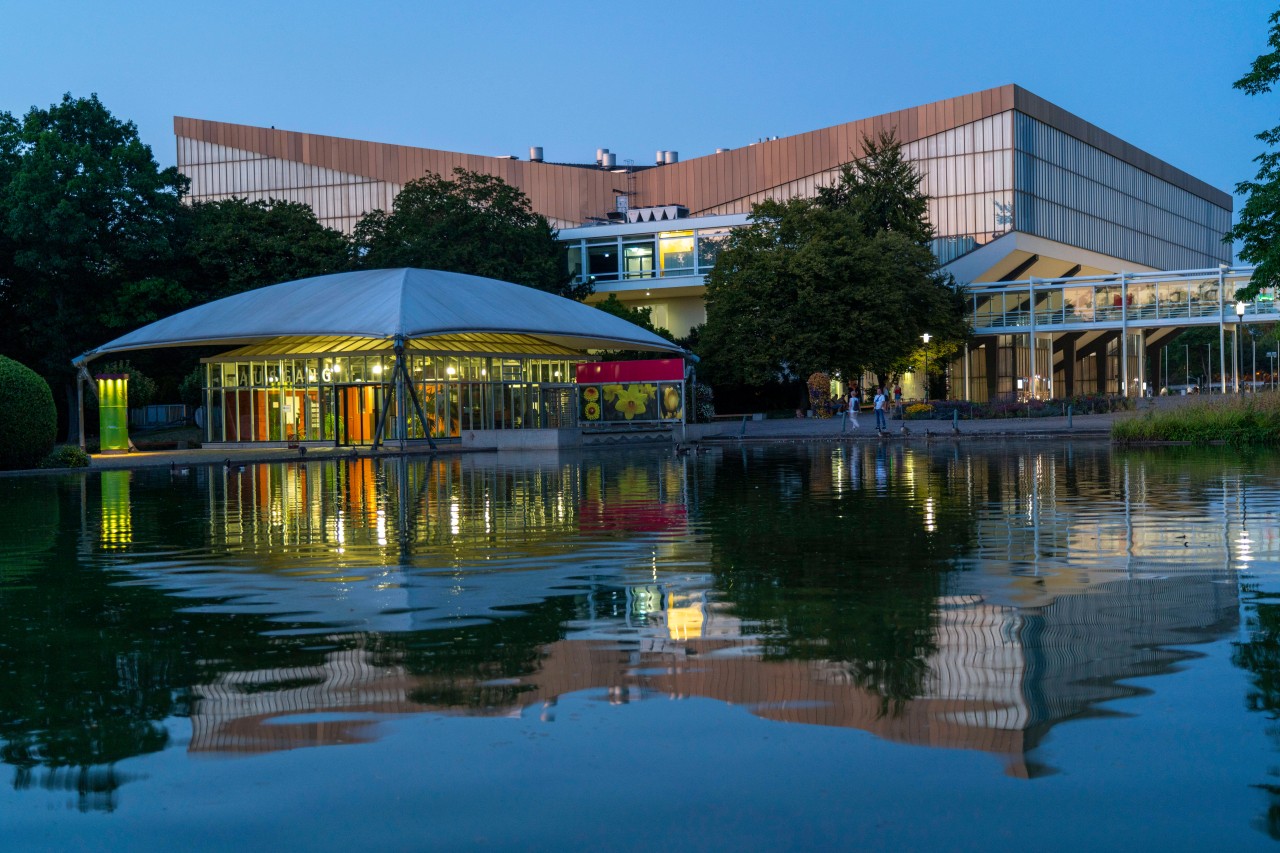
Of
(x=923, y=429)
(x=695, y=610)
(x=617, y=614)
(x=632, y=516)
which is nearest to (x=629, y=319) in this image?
(x=923, y=429)

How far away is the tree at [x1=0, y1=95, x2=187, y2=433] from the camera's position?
57.4 m

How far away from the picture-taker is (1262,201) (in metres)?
35.2

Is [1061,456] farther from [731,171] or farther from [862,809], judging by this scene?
[731,171]

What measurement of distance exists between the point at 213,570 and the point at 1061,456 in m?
23.7

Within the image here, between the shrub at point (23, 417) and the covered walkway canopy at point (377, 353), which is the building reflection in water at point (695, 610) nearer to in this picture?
the shrub at point (23, 417)

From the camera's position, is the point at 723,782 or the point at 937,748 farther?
the point at 937,748

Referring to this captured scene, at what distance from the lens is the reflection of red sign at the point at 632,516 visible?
1503cm

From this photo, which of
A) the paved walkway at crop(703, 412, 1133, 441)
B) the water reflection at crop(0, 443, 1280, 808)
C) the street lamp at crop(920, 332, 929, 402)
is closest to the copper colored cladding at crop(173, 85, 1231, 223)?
the street lamp at crop(920, 332, 929, 402)

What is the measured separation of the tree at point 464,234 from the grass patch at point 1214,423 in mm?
39364

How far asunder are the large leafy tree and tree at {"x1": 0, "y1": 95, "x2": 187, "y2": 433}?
26333 mm

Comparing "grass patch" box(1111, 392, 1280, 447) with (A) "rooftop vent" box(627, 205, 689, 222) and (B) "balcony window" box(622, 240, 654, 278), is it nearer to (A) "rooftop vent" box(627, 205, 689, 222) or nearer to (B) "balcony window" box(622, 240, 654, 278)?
(B) "balcony window" box(622, 240, 654, 278)

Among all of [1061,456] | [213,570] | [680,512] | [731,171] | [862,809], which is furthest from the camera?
[731,171]

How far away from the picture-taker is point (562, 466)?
32781 millimetres

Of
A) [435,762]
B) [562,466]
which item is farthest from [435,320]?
[435,762]
